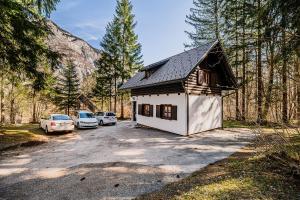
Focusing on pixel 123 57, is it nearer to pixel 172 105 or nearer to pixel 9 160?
pixel 172 105

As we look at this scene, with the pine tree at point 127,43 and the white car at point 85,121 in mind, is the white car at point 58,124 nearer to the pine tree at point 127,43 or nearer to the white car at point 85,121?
the white car at point 85,121

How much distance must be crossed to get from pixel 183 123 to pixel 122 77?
61.5 ft

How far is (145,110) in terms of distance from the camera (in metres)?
20.5

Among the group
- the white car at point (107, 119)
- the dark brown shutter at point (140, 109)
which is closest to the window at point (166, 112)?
the dark brown shutter at point (140, 109)

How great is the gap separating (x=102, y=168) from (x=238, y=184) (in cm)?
466

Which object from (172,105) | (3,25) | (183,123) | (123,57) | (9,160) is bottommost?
(9,160)

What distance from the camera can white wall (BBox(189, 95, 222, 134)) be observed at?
15656 mm

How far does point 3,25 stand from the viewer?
35.1 ft

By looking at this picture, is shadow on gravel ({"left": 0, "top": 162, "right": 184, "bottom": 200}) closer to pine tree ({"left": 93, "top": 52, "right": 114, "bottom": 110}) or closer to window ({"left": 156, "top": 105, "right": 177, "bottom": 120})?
window ({"left": 156, "top": 105, "right": 177, "bottom": 120})

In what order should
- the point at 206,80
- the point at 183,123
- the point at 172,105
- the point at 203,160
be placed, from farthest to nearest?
the point at 206,80
the point at 172,105
the point at 183,123
the point at 203,160

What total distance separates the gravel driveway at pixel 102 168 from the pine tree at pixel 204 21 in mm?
18966

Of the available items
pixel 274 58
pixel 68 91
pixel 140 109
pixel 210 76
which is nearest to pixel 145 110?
pixel 140 109

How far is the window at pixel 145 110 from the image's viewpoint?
63.8ft

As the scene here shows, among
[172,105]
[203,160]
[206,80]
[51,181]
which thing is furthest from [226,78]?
[51,181]
